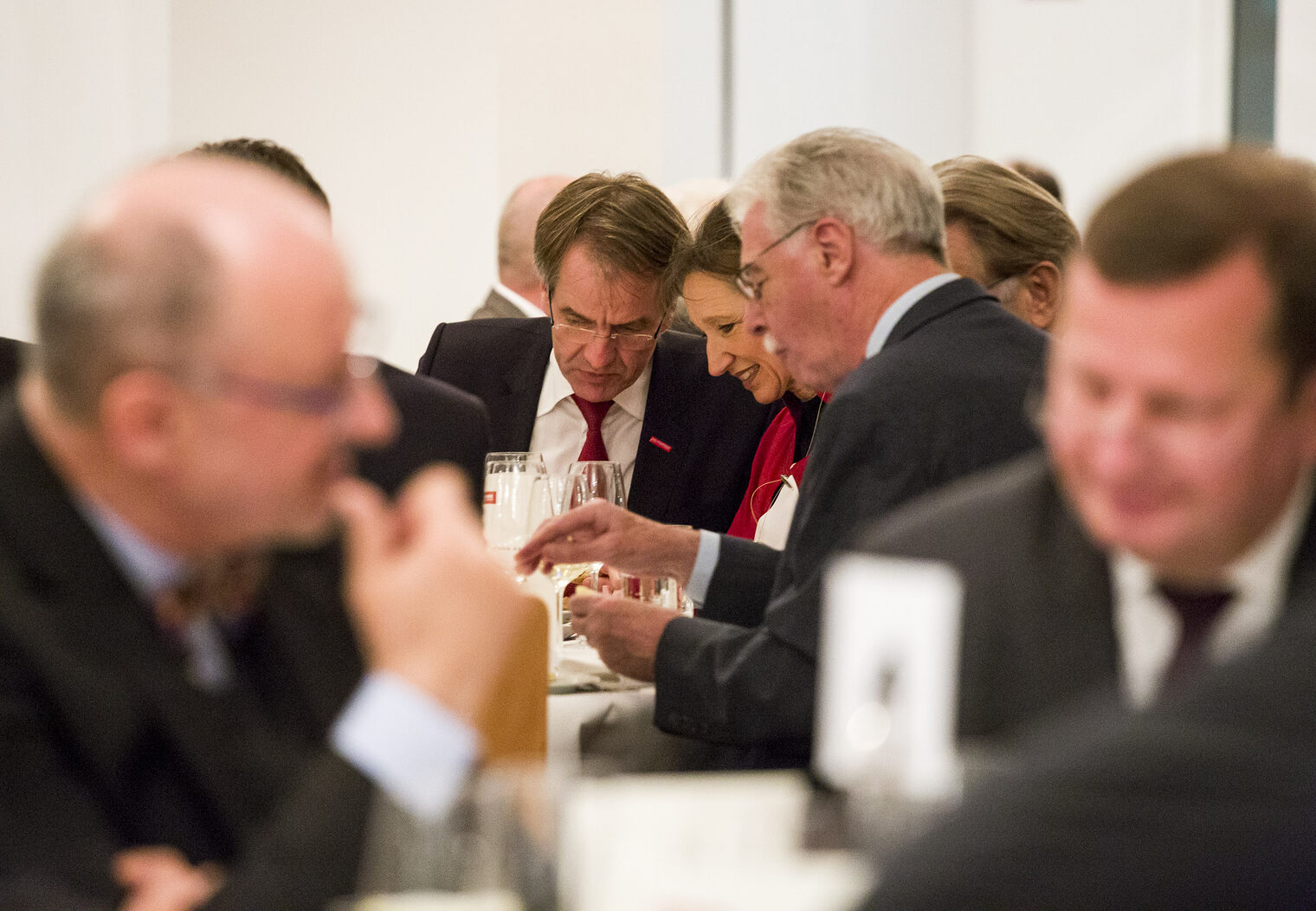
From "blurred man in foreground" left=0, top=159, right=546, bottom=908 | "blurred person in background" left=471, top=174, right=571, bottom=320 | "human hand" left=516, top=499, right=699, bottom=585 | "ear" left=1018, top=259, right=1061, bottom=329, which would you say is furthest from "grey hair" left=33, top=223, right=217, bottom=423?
"blurred person in background" left=471, top=174, right=571, bottom=320

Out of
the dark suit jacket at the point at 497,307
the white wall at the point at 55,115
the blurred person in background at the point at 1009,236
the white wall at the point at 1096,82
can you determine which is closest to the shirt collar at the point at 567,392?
the blurred person in background at the point at 1009,236

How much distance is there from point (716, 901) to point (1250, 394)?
25.4 inches

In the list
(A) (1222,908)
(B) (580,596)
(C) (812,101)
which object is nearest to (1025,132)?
(C) (812,101)

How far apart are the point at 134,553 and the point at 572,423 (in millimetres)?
2688

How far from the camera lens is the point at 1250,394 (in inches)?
48.1

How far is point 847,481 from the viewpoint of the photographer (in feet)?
7.50

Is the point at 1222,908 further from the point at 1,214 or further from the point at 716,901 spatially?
the point at 1,214

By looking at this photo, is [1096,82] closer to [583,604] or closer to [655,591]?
[655,591]

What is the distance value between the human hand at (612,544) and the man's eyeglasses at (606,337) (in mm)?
975

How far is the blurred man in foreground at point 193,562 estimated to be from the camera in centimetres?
112

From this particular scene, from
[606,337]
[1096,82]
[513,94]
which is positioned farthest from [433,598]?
[1096,82]

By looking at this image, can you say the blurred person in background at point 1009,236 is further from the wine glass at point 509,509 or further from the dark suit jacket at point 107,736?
the dark suit jacket at point 107,736

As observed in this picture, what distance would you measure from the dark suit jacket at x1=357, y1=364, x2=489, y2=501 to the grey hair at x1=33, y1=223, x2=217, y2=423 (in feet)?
2.19

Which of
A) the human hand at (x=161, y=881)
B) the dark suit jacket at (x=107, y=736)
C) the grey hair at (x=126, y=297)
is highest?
the grey hair at (x=126, y=297)
